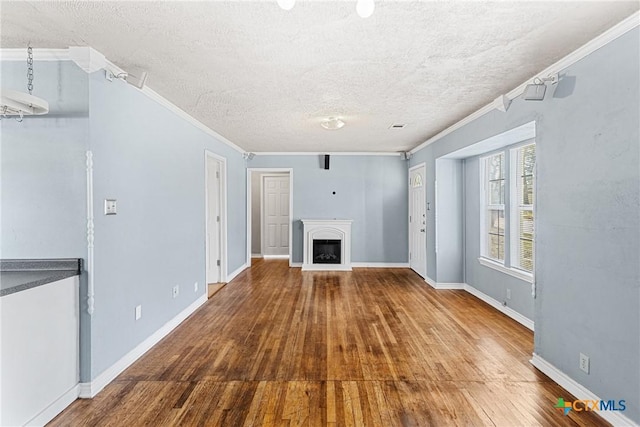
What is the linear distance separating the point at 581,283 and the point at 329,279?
4.14m

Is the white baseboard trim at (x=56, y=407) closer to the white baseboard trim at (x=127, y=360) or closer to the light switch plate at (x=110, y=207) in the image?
the white baseboard trim at (x=127, y=360)

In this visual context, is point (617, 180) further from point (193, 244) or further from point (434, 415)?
point (193, 244)

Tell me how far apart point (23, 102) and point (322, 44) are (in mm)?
1861

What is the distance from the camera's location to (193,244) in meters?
4.16

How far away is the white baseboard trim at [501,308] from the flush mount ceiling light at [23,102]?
15.3 feet

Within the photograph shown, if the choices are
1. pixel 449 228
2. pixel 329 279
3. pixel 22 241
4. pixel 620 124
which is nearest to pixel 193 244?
pixel 22 241

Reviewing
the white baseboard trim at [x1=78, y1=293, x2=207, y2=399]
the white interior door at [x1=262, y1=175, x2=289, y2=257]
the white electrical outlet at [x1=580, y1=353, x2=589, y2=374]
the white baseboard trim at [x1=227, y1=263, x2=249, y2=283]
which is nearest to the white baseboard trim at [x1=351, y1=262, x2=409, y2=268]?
the white interior door at [x1=262, y1=175, x2=289, y2=257]

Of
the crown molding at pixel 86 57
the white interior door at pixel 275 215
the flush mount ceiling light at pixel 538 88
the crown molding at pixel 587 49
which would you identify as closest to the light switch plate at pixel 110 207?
the crown molding at pixel 86 57

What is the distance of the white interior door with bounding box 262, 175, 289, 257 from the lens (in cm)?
828

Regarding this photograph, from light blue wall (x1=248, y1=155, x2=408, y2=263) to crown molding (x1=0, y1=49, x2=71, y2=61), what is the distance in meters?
4.82

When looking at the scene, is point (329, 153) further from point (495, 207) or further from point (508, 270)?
point (508, 270)

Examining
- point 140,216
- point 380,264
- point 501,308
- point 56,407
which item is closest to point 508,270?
point 501,308

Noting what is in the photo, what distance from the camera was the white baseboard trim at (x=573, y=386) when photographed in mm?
1968

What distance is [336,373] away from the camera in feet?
8.58
